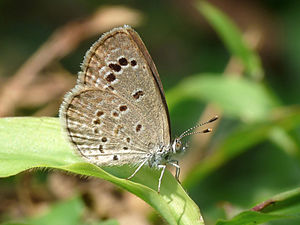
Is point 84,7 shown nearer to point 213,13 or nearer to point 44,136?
point 213,13

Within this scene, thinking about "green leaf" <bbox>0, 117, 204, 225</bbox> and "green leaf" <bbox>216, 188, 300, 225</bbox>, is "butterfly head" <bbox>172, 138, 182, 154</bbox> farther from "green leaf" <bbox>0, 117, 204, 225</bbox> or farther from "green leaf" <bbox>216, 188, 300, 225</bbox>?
"green leaf" <bbox>216, 188, 300, 225</bbox>

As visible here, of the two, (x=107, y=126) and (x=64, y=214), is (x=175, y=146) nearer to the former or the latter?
(x=107, y=126)

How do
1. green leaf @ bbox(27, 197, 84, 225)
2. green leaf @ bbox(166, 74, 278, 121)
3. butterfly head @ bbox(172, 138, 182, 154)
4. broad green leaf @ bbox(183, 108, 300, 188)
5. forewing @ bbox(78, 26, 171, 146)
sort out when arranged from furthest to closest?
green leaf @ bbox(166, 74, 278, 121) < broad green leaf @ bbox(183, 108, 300, 188) < green leaf @ bbox(27, 197, 84, 225) < butterfly head @ bbox(172, 138, 182, 154) < forewing @ bbox(78, 26, 171, 146)

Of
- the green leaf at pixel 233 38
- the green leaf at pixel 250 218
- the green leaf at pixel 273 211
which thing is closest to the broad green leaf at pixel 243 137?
the green leaf at pixel 233 38

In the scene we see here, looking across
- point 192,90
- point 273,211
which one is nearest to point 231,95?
point 192,90

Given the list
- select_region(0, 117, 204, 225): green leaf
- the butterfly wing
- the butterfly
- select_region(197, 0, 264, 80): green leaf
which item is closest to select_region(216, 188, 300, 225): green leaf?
select_region(0, 117, 204, 225): green leaf

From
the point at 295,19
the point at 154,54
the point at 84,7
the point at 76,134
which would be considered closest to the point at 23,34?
the point at 84,7
